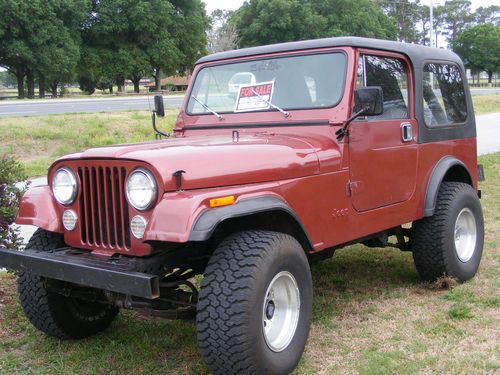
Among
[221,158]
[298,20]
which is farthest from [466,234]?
[298,20]

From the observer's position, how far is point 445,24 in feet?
323

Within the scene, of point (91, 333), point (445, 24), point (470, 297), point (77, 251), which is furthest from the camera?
point (445, 24)

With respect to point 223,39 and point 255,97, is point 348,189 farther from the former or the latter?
point 223,39

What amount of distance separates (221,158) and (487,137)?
48.2 feet

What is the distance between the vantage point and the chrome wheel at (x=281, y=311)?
3211mm

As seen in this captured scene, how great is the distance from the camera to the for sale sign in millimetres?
4250

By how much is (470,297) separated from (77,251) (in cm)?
291

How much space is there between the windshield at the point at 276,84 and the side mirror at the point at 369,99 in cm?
28

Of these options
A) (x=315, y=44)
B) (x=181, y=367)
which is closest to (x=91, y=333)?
(x=181, y=367)

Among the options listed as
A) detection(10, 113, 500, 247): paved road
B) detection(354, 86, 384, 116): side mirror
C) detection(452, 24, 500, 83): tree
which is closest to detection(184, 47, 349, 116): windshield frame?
detection(354, 86, 384, 116): side mirror

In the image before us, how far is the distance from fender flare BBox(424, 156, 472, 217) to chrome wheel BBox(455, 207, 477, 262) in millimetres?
454

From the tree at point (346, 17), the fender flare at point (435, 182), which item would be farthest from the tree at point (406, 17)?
the fender flare at point (435, 182)

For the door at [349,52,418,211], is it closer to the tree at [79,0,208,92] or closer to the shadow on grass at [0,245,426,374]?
the shadow on grass at [0,245,426,374]

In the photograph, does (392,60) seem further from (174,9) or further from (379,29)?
(379,29)
